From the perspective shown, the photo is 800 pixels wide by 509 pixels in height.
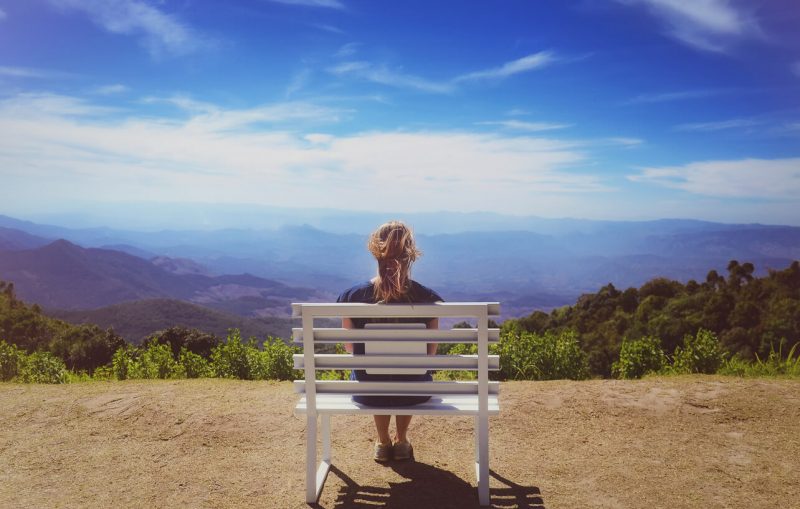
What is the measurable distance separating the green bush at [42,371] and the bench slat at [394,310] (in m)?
6.33

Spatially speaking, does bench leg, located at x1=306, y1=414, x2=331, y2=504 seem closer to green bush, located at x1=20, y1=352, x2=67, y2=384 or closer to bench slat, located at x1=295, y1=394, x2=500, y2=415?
bench slat, located at x1=295, y1=394, x2=500, y2=415

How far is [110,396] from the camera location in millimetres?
6918

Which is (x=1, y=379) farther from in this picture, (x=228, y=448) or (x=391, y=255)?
(x=391, y=255)

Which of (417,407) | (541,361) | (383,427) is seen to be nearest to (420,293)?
(417,407)

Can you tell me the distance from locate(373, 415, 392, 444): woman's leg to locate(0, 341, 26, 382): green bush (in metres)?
6.47

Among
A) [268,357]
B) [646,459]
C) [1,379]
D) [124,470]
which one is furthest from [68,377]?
[646,459]

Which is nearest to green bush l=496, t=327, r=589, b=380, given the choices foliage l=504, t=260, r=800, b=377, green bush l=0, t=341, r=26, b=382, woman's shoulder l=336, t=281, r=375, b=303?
woman's shoulder l=336, t=281, r=375, b=303

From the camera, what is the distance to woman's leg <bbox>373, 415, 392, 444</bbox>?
5.04 metres

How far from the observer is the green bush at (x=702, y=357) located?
793 centimetres

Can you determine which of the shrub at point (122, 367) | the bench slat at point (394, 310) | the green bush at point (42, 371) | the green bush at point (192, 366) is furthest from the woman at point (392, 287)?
the green bush at point (42, 371)

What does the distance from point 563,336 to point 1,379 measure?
8055mm

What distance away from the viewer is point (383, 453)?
516cm

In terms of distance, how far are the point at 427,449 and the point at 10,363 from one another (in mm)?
6872

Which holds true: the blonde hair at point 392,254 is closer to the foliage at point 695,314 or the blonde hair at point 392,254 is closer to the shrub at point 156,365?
the shrub at point 156,365
